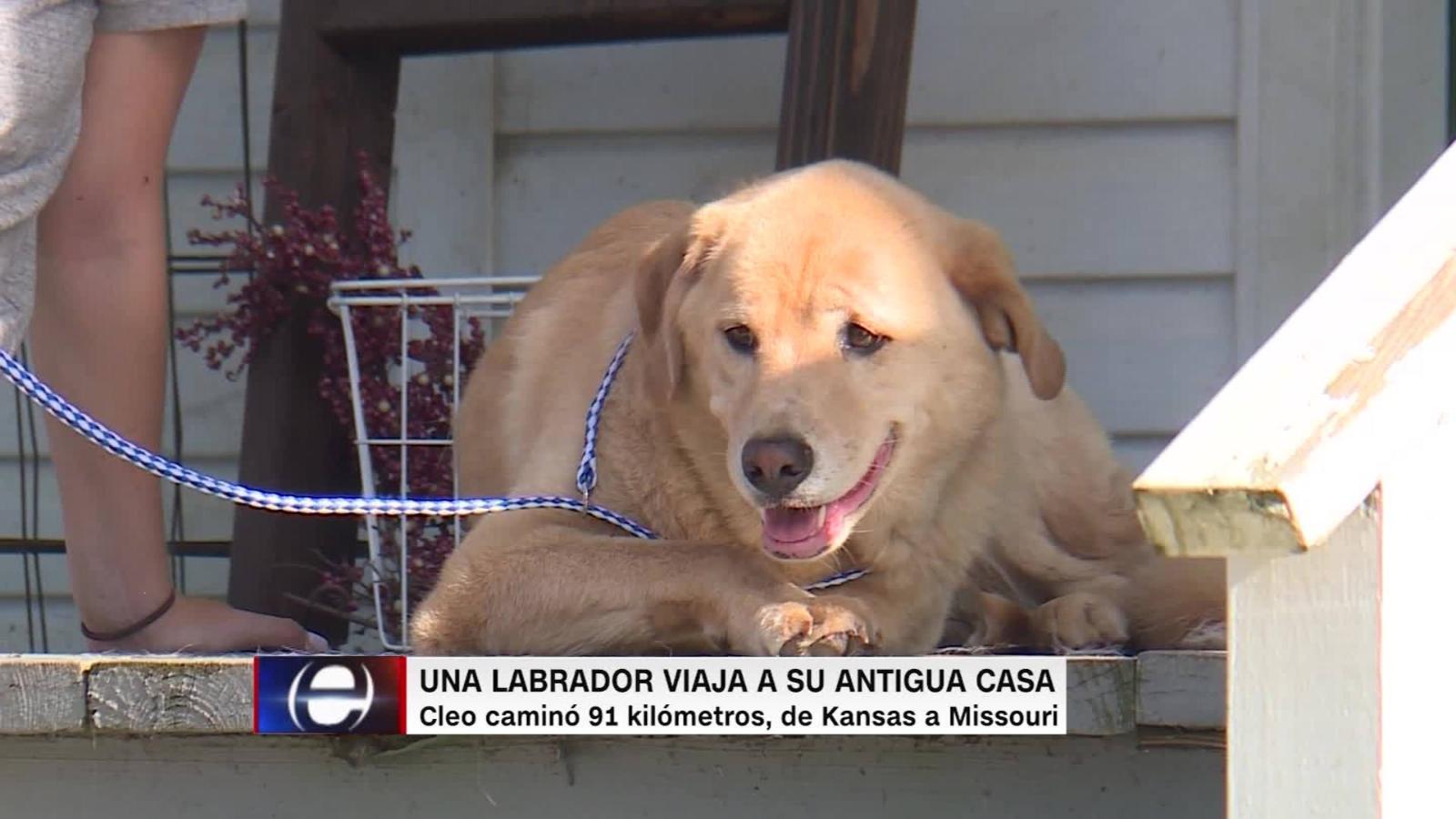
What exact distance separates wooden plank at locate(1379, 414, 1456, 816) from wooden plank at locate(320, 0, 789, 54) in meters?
2.31

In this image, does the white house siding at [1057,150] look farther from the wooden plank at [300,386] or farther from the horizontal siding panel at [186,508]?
the wooden plank at [300,386]

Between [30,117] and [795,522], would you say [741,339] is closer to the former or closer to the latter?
[795,522]

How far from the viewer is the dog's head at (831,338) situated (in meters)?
2.24

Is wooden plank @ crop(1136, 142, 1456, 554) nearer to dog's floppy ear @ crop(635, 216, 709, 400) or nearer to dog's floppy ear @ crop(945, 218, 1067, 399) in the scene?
dog's floppy ear @ crop(945, 218, 1067, 399)

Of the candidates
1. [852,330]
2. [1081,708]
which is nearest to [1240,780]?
[1081,708]

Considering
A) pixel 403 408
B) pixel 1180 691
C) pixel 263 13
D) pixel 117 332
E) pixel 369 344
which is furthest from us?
pixel 263 13

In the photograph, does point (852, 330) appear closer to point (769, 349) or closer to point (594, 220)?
point (769, 349)

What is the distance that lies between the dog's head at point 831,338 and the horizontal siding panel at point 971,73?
146cm

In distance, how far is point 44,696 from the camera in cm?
196

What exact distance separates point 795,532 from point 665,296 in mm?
415

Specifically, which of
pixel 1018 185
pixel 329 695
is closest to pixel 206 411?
pixel 1018 185

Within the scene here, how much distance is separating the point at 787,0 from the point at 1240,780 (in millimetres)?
2367
